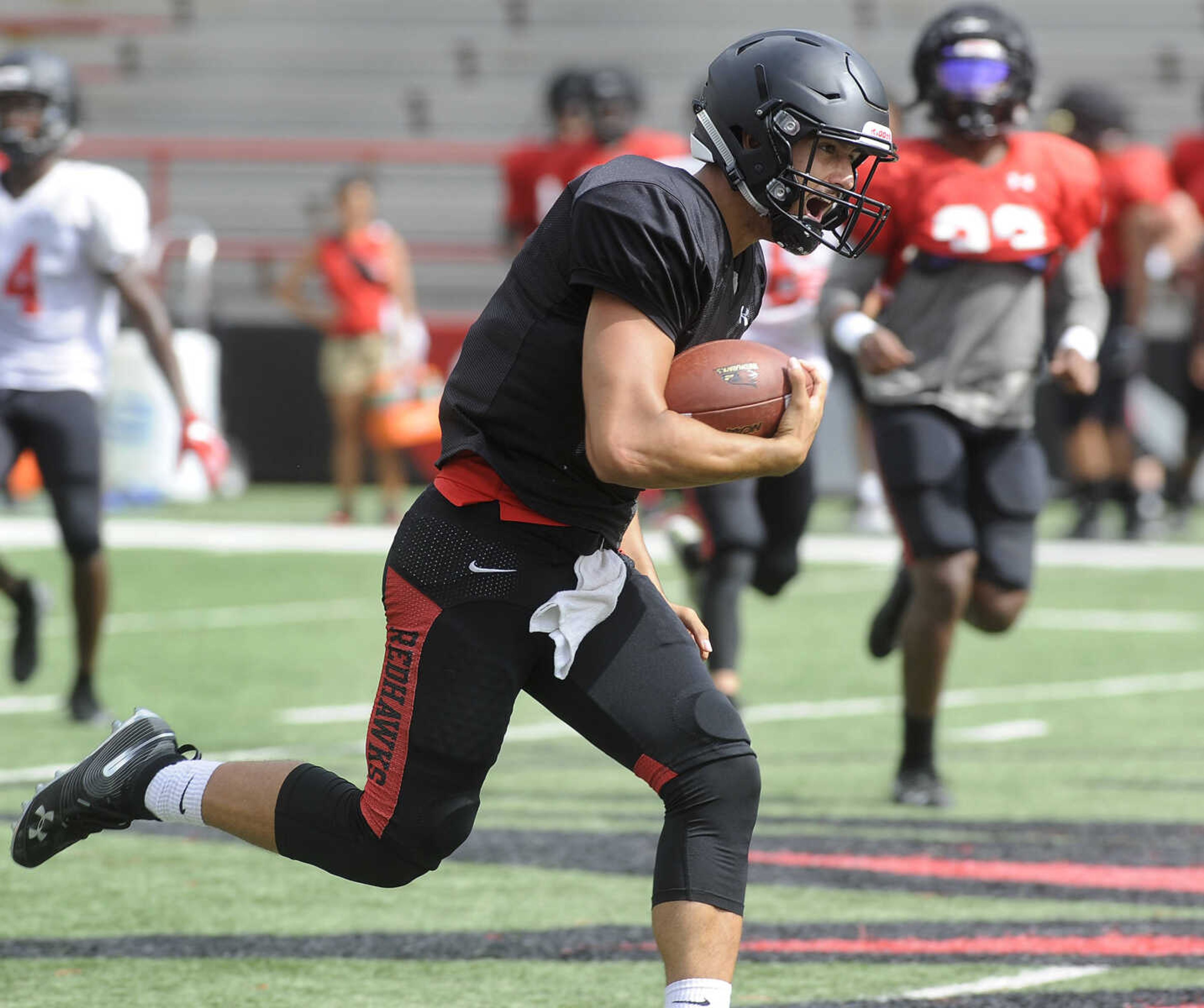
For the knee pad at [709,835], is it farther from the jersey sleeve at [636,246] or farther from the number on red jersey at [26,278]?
the number on red jersey at [26,278]

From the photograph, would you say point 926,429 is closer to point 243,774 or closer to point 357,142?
point 243,774

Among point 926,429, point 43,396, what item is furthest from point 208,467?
point 926,429

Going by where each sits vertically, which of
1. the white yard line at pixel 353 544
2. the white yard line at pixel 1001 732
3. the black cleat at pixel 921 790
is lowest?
the white yard line at pixel 353 544

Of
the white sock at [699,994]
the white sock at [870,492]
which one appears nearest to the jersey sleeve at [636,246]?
the white sock at [699,994]

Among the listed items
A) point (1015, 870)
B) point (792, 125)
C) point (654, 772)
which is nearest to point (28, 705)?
point (1015, 870)

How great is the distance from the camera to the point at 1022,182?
5.93 meters

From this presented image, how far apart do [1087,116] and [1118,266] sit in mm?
971

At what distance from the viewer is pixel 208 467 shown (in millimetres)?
6293

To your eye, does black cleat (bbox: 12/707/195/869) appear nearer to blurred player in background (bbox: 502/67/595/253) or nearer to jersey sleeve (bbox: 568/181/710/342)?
jersey sleeve (bbox: 568/181/710/342)

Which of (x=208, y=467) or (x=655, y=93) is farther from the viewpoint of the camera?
(x=655, y=93)

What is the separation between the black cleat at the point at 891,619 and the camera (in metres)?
6.75

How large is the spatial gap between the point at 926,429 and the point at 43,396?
2841 mm

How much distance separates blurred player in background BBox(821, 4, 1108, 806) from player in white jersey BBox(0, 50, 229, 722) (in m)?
2.26

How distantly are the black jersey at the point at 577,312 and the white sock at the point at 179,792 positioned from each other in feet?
2.36
